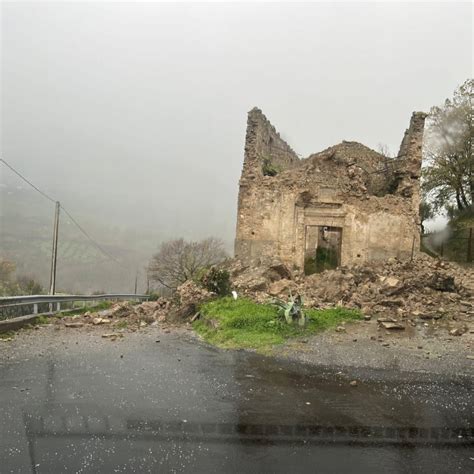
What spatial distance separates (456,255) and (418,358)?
784 inches

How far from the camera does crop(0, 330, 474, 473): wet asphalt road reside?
14.8 ft

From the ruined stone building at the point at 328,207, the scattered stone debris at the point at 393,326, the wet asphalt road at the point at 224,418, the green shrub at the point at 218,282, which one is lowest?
the wet asphalt road at the point at 224,418

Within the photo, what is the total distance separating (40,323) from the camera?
1527 cm

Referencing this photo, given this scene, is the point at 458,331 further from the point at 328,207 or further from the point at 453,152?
the point at 453,152

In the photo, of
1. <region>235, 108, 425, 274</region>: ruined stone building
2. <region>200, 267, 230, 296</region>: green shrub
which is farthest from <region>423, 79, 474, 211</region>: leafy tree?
<region>200, 267, 230, 296</region>: green shrub

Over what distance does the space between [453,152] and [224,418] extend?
2807cm

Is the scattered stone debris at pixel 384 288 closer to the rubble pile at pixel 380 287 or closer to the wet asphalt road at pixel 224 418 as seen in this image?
the rubble pile at pixel 380 287

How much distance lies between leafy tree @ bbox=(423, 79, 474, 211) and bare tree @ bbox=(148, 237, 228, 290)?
80.2 ft

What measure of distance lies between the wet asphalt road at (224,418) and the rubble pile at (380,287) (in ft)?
20.9

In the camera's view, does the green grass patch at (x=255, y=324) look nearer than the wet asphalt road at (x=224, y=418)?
No

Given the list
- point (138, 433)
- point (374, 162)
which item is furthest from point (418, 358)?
point (374, 162)

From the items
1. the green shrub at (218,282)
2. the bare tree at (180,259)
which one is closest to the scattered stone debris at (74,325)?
the green shrub at (218,282)

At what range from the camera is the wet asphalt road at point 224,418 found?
4523 mm

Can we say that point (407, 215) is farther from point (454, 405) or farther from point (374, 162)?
point (454, 405)
